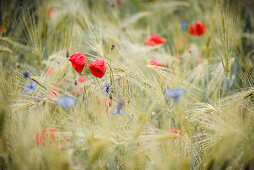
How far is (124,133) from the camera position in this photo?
0.82m

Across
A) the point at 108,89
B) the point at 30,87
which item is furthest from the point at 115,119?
the point at 30,87

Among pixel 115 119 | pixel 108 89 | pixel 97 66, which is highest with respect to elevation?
pixel 97 66

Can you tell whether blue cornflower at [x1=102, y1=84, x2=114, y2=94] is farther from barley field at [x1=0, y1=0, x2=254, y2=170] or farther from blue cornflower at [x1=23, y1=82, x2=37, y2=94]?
blue cornflower at [x1=23, y1=82, x2=37, y2=94]

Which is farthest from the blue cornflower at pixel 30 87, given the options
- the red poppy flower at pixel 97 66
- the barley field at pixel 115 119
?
the red poppy flower at pixel 97 66

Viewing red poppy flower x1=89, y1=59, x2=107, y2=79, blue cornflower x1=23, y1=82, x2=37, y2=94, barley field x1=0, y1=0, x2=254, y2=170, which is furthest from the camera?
blue cornflower x1=23, y1=82, x2=37, y2=94

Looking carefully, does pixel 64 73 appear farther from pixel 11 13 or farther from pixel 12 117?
pixel 11 13

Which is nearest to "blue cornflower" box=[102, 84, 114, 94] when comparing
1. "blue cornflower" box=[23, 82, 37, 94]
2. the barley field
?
the barley field

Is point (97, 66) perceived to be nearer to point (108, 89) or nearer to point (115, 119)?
point (108, 89)

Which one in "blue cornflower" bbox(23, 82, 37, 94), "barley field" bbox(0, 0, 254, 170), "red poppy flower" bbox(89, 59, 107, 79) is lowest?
"barley field" bbox(0, 0, 254, 170)

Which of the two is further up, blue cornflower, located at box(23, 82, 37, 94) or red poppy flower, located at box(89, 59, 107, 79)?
red poppy flower, located at box(89, 59, 107, 79)

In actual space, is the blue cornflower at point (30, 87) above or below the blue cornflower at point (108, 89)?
above

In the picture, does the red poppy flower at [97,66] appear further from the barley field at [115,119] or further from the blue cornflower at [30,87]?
the blue cornflower at [30,87]

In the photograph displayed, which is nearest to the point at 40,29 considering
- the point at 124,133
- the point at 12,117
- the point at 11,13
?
the point at 11,13

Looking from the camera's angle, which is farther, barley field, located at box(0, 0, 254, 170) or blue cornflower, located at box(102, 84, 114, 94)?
blue cornflower, located at box(102, 84, 114, 94)
